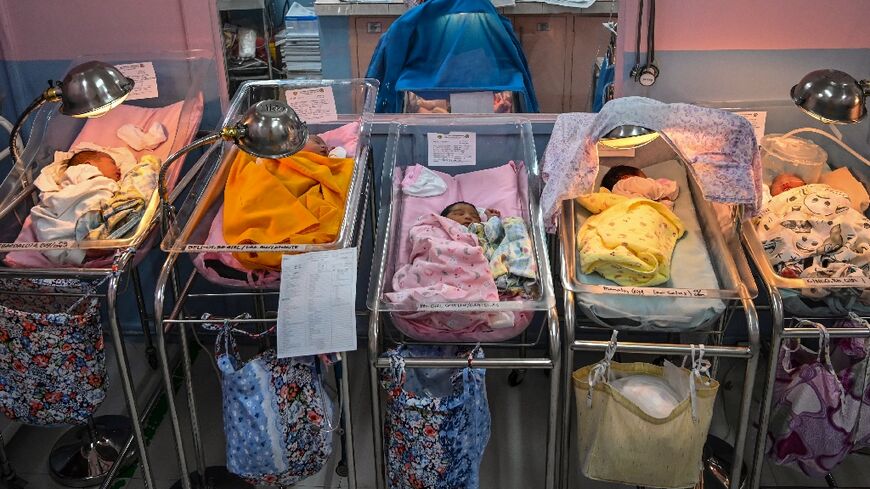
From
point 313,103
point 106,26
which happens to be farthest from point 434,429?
point 106,26

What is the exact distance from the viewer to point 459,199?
2764 mm

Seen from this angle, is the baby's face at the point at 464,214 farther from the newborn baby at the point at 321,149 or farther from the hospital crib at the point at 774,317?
the hospital crib at the point at 774,317

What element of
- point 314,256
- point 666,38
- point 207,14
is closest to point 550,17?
point 666,38

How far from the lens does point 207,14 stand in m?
2.93

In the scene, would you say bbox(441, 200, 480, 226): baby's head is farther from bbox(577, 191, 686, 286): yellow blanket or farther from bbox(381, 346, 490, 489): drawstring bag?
bbox(381, 346, 490, 489): drawstring bag

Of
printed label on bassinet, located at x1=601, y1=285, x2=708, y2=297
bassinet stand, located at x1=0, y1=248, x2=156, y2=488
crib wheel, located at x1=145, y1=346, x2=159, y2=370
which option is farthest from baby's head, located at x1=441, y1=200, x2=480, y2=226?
crib wheel, located at x1=145, y1=346, x2=159, y2=370

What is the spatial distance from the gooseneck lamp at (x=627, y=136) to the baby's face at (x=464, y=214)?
492 mm

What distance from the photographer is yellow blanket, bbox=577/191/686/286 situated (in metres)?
2.29

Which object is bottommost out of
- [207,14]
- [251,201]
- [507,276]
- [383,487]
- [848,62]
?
[383,487]

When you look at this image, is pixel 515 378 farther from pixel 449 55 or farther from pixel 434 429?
pixel 449 55

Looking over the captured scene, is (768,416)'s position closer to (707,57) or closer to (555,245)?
(555,245)

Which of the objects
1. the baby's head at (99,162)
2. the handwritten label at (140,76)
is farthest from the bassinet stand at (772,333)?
the handwritten label at (140,76)

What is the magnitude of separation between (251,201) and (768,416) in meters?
1.55

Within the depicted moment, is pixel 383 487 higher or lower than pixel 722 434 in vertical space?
higher
